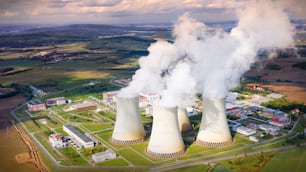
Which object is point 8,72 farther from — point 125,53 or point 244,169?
point 244,169

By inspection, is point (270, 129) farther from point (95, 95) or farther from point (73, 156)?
point (95, 95)

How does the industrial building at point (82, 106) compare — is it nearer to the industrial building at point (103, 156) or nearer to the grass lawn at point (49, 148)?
the grass lawn at point (49, 148)

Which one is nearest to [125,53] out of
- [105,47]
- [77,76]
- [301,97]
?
[105,47]

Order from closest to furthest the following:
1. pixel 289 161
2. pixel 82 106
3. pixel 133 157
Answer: pixel 289 161, pixel 133 157, pixel 82 106

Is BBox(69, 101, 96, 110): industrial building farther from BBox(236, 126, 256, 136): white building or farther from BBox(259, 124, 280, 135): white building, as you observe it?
BBox(259, 124, 280, 135): white building

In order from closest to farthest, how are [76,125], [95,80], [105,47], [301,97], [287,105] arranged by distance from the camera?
[76,125] → [287,105] → [301,97] → [95,80] → [105,47]

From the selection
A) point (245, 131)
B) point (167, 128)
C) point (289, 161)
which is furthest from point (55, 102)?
point (289, 161)

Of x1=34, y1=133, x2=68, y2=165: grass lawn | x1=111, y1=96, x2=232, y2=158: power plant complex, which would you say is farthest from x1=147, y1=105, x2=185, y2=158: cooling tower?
x1=34, y1=133, x2=68, y2=165: grass lawn
